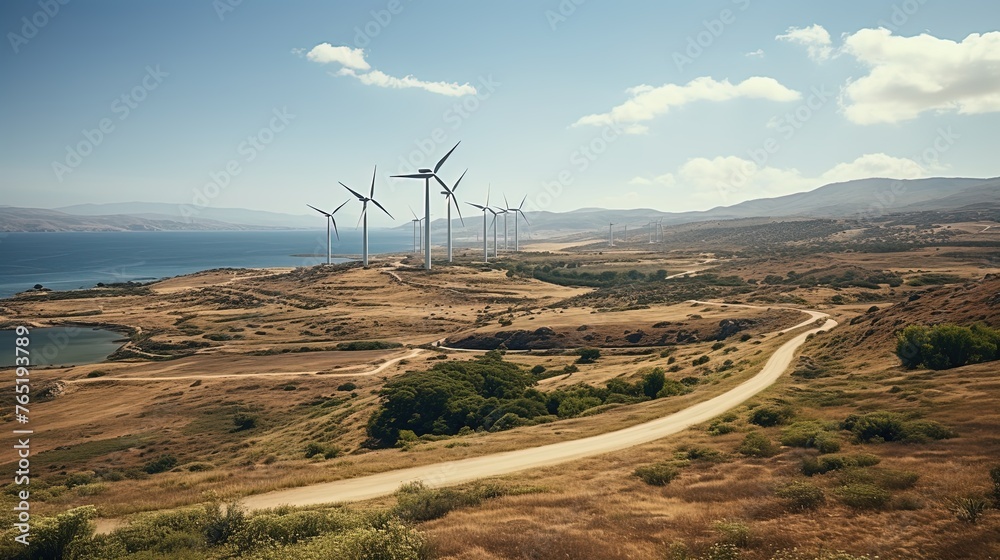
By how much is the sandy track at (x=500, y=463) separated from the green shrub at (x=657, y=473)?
5164 millimetres

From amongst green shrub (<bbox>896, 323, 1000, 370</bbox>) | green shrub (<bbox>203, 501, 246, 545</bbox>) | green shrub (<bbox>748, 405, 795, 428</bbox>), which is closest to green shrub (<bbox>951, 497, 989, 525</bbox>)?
green shrub (<bbox>748, 405, 795, 428</bbox>)

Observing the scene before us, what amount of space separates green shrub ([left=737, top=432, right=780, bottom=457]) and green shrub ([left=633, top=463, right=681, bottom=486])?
3.83m

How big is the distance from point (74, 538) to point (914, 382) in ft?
133

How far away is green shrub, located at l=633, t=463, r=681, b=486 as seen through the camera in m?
21.9

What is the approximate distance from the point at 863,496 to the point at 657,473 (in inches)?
291

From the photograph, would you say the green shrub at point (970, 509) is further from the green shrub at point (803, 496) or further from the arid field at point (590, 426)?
the green shrub at point (803, 496)

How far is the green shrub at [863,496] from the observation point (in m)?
16.4

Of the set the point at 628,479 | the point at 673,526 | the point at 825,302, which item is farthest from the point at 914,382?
the point at 825,302

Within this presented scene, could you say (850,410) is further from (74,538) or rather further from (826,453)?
(74,538)

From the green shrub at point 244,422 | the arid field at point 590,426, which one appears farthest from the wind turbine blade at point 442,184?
A: the green shrub at point 244,422

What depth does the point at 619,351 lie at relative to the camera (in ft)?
228

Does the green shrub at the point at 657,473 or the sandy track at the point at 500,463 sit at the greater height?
the green shrub at the point at 657,473

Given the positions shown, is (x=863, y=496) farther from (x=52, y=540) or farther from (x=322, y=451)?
(x=322, y=451)

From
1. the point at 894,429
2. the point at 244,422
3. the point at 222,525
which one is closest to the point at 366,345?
the point at 244,422
